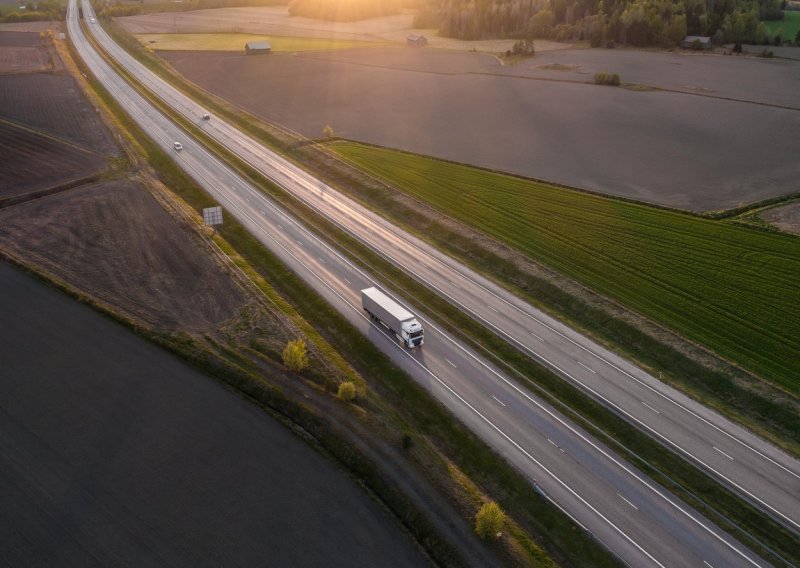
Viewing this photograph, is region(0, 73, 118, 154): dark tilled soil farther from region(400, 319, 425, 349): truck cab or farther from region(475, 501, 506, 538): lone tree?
region(475, 501, 506, 538): lone tree

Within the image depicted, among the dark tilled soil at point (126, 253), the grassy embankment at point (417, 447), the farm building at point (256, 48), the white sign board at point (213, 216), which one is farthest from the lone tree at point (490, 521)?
the farm building at point (256, 48)

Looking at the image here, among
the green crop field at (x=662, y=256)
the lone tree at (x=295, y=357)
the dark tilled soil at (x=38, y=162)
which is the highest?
the dark tilled soil at (x=38, y=162)

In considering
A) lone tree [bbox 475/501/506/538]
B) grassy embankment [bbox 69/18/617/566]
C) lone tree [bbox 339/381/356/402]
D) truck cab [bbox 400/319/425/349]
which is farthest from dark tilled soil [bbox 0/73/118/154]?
lone tree [bbox 475/501/506/538]

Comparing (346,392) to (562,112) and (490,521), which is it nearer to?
(490,521)

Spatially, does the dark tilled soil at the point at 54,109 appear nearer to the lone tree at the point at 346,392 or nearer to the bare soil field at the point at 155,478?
the bare soil field at the point at 155,478

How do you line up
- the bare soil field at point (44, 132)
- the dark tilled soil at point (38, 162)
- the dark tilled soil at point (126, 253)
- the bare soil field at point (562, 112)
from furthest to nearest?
the bare soil field at point (44, 132), the bare soil field at point (562, 112), the dark tilled soil at point (38, 162), the dark tilled soil at point (126, 253)

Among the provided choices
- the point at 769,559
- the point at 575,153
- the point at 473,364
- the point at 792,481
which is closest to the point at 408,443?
the point at 473,364

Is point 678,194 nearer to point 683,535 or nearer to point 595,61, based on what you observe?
point 683,535
